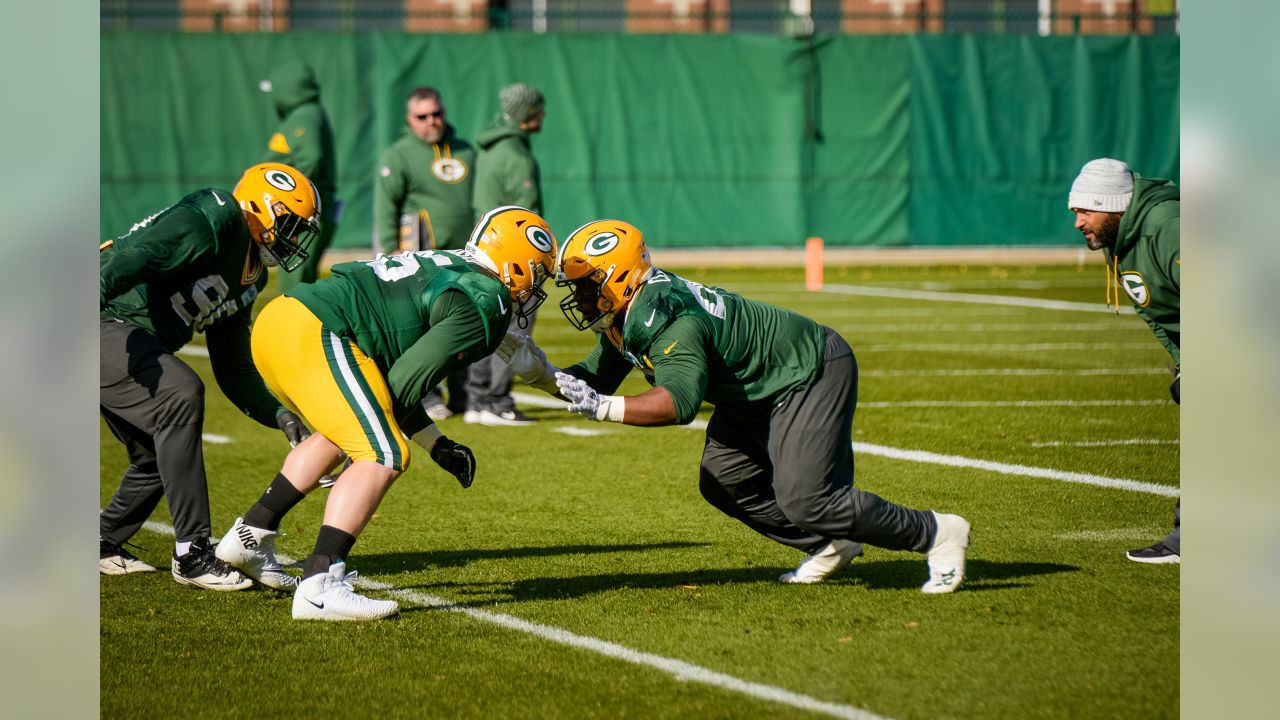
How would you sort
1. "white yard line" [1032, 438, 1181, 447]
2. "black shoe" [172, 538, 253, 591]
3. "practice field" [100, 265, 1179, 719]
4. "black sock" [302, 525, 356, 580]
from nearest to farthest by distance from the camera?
"practice field" [100, 265, 1179, 719] → "black sock" [302, 525, 356, 580] → "black shoe" [172, 538, 253, 591] → "white yard line" [1032, 438, 1181, 447]

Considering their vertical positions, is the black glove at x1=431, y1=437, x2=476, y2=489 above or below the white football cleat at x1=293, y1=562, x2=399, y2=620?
above

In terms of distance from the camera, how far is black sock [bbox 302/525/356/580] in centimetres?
521

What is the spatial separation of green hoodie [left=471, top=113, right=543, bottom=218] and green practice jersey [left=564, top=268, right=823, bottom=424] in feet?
16.8

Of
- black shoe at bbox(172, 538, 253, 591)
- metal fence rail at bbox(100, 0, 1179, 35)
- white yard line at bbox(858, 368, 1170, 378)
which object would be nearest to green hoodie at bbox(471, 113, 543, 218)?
white yard line at bbox(858, 368, 1170, 378)

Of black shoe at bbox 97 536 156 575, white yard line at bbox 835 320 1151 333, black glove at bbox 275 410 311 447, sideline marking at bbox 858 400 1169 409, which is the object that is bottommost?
black shoe at bbox 97 536 156 575

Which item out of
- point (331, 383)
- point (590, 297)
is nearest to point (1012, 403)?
point (590, 297)

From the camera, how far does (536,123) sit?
11.0m

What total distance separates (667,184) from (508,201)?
1302 centimetres

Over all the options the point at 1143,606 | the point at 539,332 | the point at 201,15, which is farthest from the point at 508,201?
the point at 201,15

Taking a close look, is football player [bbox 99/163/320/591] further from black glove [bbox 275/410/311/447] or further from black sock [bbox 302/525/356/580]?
black sock [bbox 302/525/356/580]

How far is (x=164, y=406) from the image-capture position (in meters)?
5.82
